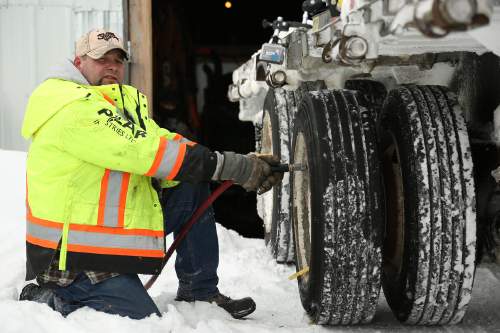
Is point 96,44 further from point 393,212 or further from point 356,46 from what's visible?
point 393,212

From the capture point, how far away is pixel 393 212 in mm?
3025

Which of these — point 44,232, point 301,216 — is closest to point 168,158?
point 44,232

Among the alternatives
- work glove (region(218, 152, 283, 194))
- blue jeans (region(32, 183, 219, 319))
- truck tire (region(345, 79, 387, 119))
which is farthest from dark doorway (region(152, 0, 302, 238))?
work glove (region(218, 152, 283, 194))

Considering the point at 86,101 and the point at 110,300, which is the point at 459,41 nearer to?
the point at 86,101

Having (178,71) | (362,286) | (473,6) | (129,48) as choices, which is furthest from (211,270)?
(178,71)

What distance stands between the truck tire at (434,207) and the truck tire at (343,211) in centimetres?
13

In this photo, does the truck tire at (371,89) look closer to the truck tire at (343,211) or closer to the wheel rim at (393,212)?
the wheel rim at (393,212)

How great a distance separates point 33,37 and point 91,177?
423cm

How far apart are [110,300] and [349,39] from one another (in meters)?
1.42

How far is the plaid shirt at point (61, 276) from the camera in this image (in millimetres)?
2914

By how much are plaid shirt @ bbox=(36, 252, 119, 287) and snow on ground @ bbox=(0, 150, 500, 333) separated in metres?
0.14

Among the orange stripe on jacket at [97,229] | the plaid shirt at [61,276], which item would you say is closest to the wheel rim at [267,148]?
the orange stripe on jacket at [97,229]

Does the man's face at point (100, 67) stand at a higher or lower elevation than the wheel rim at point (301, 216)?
higher

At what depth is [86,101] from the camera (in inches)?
111
